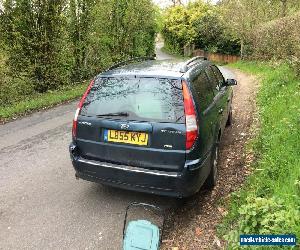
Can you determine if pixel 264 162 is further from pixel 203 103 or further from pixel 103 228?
pixel 103 228

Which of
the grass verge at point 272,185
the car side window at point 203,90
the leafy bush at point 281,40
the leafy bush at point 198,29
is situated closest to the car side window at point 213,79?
the car side window at point 203,90

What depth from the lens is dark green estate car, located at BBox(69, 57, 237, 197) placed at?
14.3 feet

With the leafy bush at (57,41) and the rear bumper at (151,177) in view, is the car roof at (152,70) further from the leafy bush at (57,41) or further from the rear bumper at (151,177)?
the leafy bush at (57,41)

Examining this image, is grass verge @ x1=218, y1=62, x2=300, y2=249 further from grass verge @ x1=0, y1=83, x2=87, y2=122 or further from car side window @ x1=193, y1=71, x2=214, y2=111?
grass verge @ x1=0, y1=83, x2=87, y2=122

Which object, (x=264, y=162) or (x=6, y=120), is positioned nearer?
(x=264, y=162)

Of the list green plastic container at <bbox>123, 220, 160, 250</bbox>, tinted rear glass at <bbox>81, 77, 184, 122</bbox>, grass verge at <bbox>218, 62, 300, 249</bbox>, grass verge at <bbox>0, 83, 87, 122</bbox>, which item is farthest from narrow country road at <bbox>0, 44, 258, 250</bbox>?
grass verge at <bbox>0, 83, 87, 122</bbox>

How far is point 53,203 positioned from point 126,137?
160 centimetres

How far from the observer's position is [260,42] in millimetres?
22672

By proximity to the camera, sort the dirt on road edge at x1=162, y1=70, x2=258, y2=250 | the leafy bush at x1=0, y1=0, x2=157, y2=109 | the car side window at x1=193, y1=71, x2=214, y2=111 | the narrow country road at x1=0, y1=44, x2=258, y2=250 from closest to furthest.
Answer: the dirt on road edge at x1=162, y1=70, x2=258, y2=250, the narrow country road at x1=0, y1=44, x2=258, y2=250, the car side window at x1=193, y1=71, x2=214, y2=111, the leafy bush at x1=0, y1=0, x2=157, y2=109

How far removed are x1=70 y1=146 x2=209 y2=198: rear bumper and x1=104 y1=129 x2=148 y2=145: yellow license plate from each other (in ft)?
1.11

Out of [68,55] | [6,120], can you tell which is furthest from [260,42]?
[6,120]

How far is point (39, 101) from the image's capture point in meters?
11.8

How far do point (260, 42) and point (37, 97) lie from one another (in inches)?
618

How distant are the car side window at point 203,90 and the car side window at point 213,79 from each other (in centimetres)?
27
